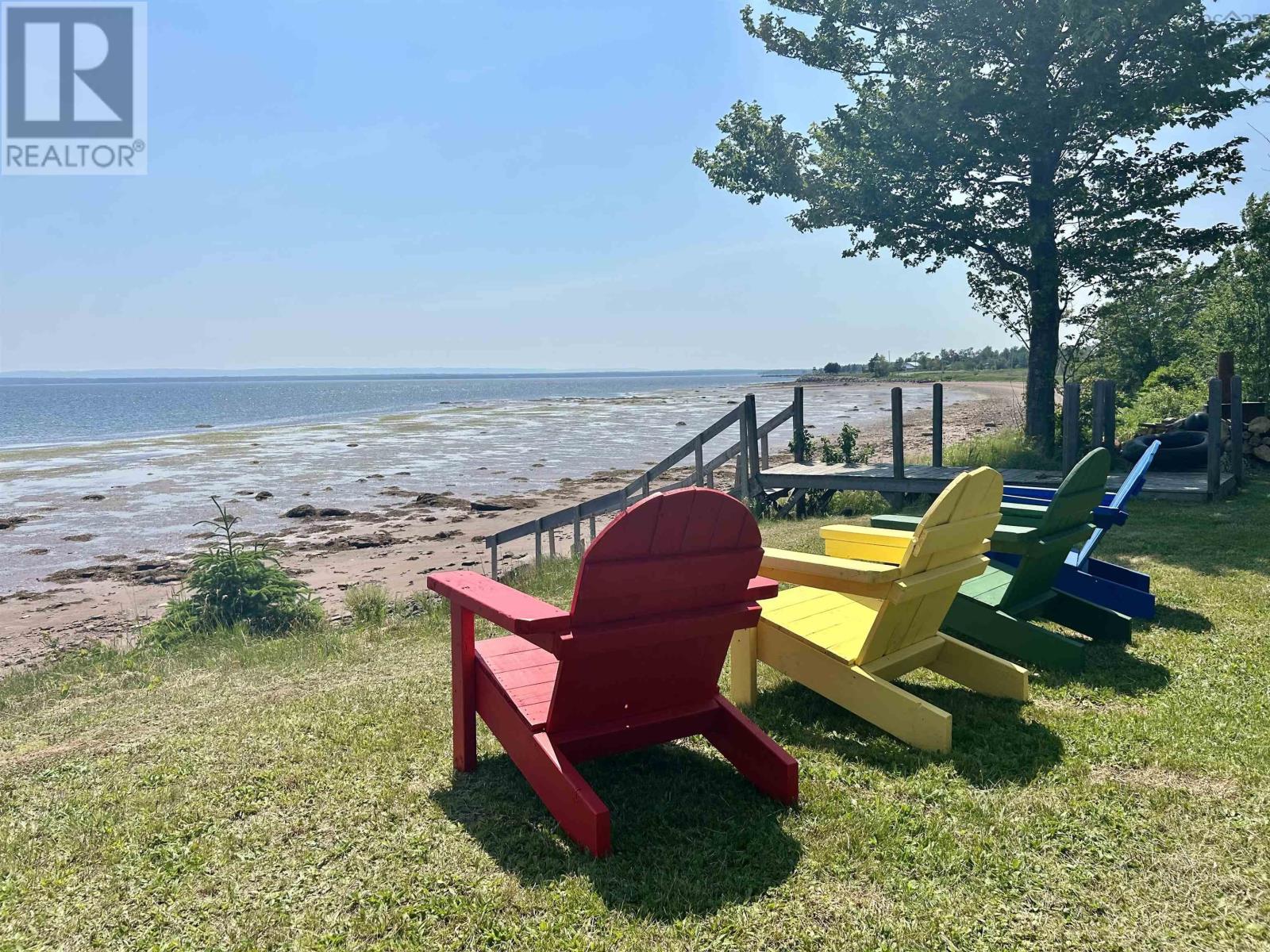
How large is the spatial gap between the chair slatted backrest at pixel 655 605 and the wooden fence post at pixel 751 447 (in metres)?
9.58

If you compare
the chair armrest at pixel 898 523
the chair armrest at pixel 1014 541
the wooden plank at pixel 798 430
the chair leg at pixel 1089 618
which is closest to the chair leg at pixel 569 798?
the chair armrest at pixel 1014 541

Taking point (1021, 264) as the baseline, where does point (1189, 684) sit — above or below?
below

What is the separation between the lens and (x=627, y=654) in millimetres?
3172

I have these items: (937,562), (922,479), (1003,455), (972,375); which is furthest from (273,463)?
(972,375)

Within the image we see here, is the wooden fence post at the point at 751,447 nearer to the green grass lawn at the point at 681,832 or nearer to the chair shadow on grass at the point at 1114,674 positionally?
the chair shadow on grass at the point at 1114,674

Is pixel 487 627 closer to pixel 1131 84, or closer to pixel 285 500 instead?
pixel 1131 84

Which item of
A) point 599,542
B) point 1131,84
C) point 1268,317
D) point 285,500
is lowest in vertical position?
point 285,500

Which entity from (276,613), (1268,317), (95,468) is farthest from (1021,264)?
(95,468)

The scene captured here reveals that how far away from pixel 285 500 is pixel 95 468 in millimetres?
14133

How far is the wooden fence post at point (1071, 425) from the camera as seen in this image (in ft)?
38.1

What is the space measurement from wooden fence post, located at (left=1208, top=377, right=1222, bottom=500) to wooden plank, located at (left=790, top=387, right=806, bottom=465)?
5398 millimetres

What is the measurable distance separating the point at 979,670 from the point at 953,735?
1.83 feet

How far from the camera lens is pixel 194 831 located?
132 inches

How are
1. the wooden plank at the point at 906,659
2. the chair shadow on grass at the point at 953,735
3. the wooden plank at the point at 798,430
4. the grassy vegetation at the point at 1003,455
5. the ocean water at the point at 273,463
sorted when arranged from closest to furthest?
the chair shadow on grass at the point at 953,735 < the wooden plank at the point at 906,659 < the wooden plank at the point at 798,430 < the grassy vegetation at the point at 1003,455 < the ocean water at the point at 273,463
